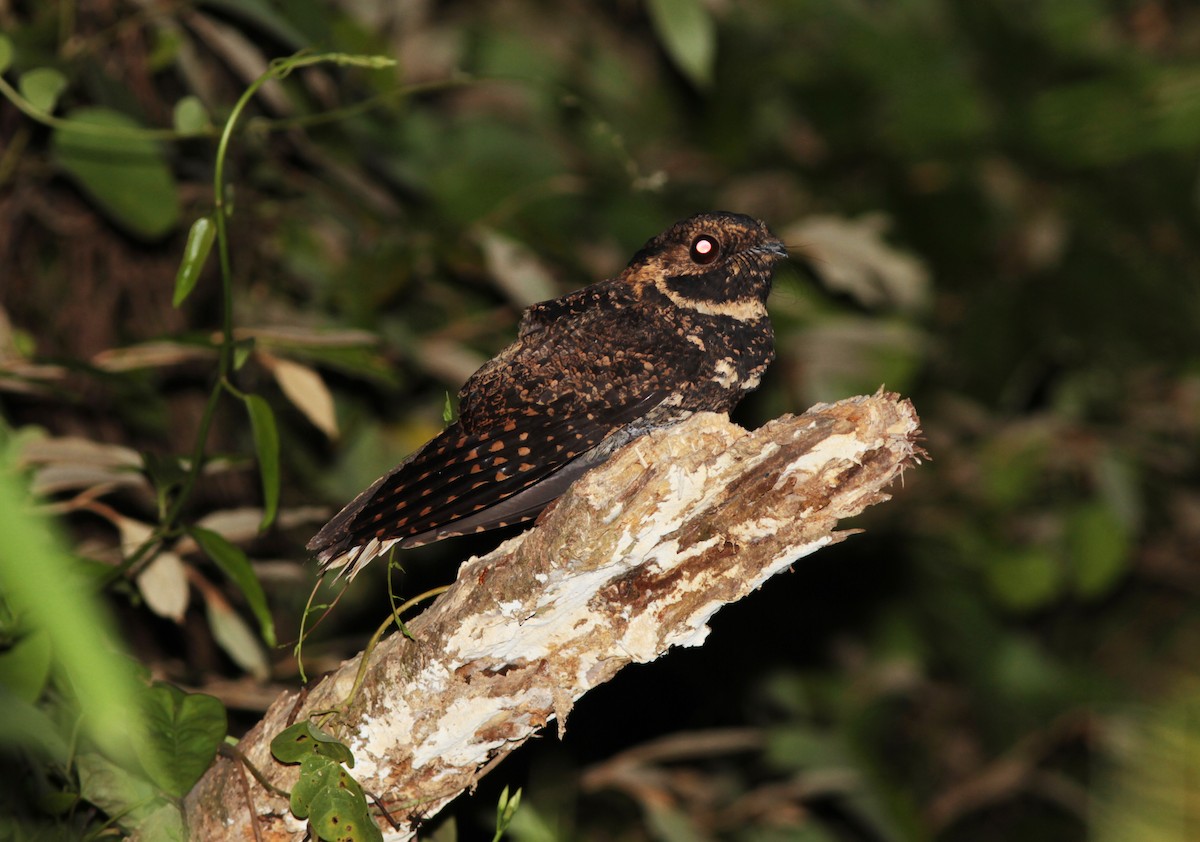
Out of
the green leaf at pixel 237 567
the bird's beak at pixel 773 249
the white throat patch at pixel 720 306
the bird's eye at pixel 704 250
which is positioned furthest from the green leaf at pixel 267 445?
the bird's beak at pixel 773 249

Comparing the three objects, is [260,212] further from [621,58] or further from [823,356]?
[621,58]

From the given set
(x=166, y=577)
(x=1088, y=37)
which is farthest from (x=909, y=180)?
(x=166, y=577)

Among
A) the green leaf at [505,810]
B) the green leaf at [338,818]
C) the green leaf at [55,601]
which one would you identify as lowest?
the green leaf at [505,810]

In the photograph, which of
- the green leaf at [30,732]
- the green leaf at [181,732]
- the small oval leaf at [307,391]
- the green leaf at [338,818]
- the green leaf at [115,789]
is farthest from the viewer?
the small oval leaf at [307,391]

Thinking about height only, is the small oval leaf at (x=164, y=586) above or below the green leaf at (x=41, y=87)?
below

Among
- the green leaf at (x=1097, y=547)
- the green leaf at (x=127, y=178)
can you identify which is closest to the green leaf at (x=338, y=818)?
the green leaf at (x=127, y=178)

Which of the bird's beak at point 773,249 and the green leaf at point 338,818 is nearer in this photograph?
the green leaf at point 338,818

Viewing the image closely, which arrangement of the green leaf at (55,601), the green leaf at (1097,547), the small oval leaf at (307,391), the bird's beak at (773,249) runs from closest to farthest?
1. the green leaf at (55,601)
2. the bird's beak at (773,249)
3. the small oval leaf at (307,391)
4. the green leaf at (1097,547)

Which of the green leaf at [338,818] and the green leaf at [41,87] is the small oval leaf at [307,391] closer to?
the green leaf at [41,87]
